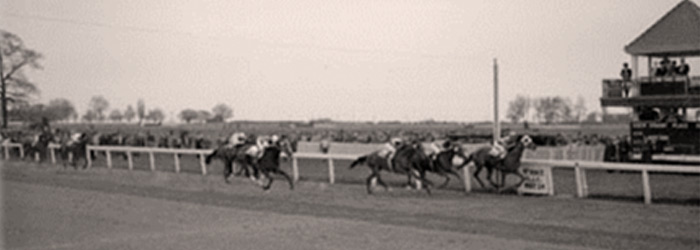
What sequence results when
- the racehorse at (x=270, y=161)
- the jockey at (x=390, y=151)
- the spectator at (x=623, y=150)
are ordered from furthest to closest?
the spectator at (x=623, y=150) < the racehorse at (x=270, y=161) < the jockey at (x=390, y=151)

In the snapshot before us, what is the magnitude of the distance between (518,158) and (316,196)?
14.5 feet

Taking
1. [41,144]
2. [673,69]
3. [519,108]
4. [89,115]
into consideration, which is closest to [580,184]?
[673,69]

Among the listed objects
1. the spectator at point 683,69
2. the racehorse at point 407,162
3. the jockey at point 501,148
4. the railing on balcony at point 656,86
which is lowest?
the racehorse at point 407,162

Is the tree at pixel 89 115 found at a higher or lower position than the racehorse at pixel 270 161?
higher

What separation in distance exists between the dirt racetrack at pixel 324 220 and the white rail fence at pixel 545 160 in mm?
805

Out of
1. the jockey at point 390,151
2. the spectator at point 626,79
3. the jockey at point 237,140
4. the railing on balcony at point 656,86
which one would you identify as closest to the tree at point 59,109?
the jockey at point 237,140

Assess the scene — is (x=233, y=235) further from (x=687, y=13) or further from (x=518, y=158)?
(x=687, y=13)

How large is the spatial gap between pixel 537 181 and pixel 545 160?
559mm

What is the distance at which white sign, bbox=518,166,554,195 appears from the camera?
57.8 feet

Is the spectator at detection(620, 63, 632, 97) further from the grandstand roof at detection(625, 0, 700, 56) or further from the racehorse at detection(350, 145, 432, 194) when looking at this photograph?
the racehorse at detection(350, 145, 432, 194)

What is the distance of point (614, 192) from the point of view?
1817 cm

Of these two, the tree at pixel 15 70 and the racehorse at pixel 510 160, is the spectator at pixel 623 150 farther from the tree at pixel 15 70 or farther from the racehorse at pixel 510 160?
the tree at pixel 15 70

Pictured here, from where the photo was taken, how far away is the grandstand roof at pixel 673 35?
1032 inches

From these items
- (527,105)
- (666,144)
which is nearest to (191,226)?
(666,144)
